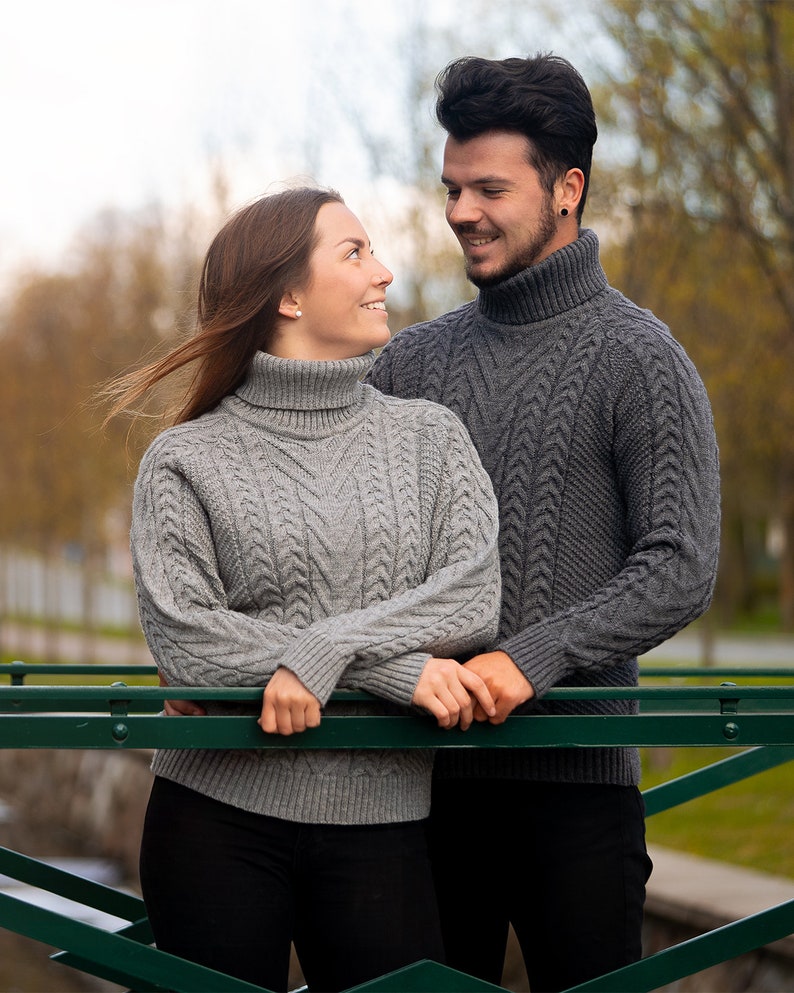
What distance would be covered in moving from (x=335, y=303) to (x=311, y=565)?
0.47m

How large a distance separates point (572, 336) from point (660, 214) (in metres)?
6.43

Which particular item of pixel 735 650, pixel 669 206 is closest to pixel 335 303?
pixel 669 206

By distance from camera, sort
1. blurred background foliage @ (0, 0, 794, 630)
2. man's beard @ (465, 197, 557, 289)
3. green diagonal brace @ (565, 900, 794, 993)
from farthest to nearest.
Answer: blurred background foliage @ (0, 0, 794, 630)
man's beard @ (465, 197, 557, 289)
green diagonal brace @ (565, 900, 794, 993)

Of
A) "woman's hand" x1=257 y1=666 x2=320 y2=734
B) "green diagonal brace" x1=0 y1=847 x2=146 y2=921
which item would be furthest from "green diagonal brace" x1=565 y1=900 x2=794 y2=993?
"green diagonal brace" x1=0 y1=847 x2=146 y2=921

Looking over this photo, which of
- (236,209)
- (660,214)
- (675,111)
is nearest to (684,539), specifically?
(236,209)

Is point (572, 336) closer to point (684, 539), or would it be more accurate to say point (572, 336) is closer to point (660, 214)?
point (684, 539)

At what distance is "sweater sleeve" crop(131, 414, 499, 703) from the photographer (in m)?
2.29

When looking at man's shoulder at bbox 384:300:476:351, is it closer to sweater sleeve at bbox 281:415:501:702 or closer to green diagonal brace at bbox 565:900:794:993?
sweater sleeve at bbox 281:415:501:702

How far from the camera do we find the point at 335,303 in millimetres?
2551

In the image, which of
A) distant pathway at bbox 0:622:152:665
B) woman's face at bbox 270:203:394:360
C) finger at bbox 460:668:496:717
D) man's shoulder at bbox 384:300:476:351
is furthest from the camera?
distant pathway at bbox 0:622:152:665

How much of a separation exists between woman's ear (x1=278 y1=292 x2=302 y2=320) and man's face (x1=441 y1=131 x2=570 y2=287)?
14.8 inches

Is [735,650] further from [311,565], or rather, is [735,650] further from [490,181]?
[311,565]

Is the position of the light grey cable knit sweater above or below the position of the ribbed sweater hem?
above

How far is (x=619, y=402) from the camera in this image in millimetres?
2664
